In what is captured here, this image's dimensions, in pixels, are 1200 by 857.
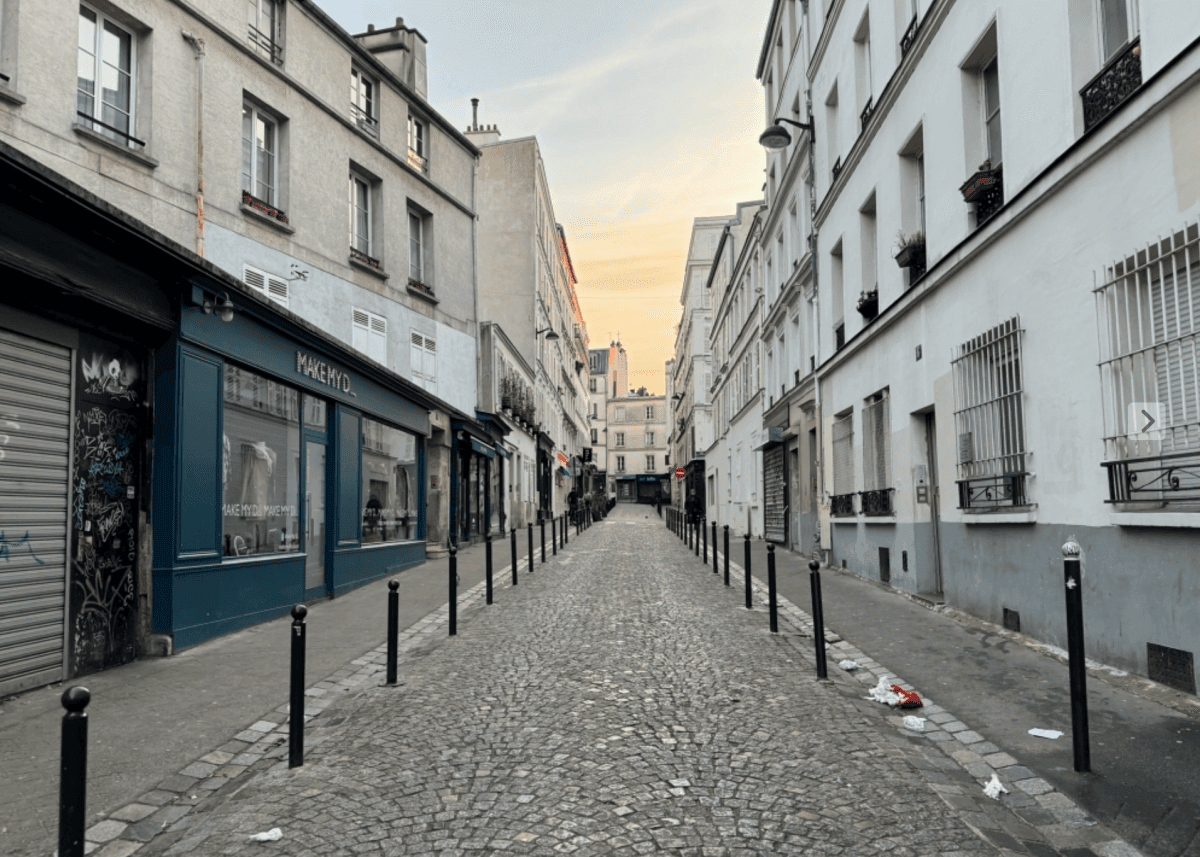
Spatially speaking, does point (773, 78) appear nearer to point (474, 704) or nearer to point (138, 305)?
point (138, 305)

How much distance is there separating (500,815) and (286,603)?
7542 mm

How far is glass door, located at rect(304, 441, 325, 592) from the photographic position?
1180 cm

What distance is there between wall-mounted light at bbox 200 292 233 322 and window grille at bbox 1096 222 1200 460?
774 cm

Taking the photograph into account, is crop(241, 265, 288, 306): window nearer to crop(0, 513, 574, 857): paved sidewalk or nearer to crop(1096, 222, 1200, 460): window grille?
crop(0, 513, 574, 857): paved sidewalk

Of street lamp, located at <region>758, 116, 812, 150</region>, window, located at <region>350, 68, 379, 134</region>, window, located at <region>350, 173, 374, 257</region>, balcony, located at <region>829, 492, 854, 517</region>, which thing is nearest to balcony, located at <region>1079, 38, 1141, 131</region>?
balcony, located at <region>829, 492, 854, 517</region>

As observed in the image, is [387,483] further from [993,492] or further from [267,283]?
[993,492]

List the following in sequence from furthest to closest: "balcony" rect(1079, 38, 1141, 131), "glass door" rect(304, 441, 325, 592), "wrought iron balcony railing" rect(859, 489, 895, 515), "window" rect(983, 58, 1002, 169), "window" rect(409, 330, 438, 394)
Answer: "window" rect(409, 330, 438, 394) < "wrought iron balcony railing" rect(859, 489, 895, 515) < "glass door" rect(304, 441, 325, 592) < "window" rect(983, 58, 1002, 169) < "balcony" rect(1079, 38, 1141, 131)

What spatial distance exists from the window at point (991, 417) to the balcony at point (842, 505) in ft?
18.3

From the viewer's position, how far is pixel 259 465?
10.4 meters

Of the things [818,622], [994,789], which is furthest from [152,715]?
[994,789]

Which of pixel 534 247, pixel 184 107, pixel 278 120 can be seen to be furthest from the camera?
pixel 534 247

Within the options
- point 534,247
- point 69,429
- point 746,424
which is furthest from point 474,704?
point 534,247

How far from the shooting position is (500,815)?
3918 millimetres

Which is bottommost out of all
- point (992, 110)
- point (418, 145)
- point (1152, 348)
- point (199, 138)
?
point (1152, 348)
